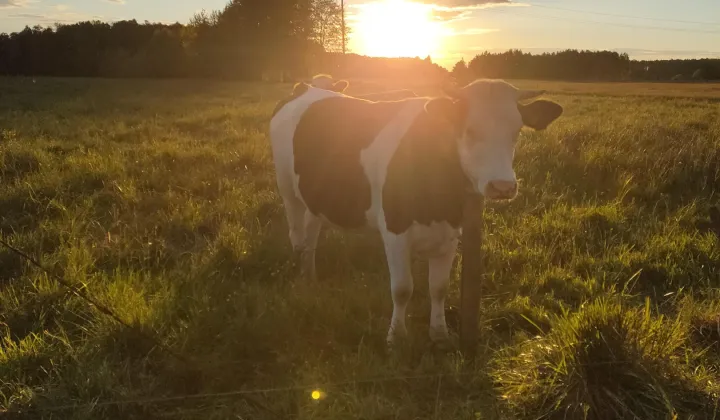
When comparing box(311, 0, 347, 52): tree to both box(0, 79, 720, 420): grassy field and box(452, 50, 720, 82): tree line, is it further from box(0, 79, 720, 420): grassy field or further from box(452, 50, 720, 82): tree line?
box(0, 79, 720, 420): grassy field

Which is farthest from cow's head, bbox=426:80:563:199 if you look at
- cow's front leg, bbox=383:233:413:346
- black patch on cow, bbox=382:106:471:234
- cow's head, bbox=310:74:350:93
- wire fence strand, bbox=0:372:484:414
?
cow's head, bbox=310:74:350:93

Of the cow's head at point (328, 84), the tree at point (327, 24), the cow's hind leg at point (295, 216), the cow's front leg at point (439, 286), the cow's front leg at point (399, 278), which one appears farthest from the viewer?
the tree at point (327, 24)

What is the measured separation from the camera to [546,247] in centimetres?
550

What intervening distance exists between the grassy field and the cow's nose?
79 cm

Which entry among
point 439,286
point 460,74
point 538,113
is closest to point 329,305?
point 439,286

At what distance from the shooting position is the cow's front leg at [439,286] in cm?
396

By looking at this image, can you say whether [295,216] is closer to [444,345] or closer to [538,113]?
[444,345]

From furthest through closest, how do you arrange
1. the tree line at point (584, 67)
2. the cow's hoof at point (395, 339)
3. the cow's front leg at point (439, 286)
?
the tree line at point (584, 67), the cow's front leg at point (439, 286), the cow's hoof at point (395, 339)

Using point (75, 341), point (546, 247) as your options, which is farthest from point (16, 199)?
point (546, 247)

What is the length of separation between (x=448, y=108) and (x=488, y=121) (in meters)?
0.25

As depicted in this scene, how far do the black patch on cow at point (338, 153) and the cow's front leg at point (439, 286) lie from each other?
0.62 metres

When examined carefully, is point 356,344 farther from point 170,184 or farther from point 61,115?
point 61,115

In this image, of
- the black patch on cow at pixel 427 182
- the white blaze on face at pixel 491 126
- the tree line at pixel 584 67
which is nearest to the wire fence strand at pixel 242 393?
the black patch on cow at pixel 427 182

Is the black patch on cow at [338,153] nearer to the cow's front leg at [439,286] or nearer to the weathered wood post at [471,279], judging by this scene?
the cow's front leg at [439,286]
